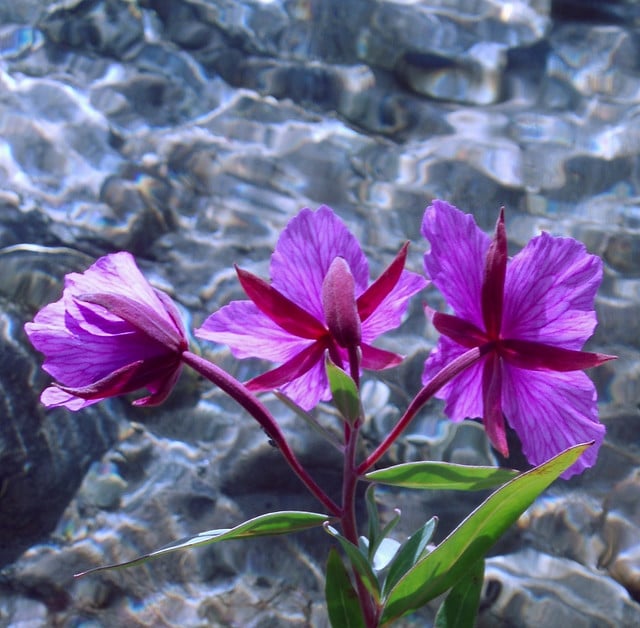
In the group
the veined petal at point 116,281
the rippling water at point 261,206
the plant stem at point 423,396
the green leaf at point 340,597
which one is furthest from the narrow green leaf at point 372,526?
the rippling water at point 261,206

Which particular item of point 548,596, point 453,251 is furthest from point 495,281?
point 548,596

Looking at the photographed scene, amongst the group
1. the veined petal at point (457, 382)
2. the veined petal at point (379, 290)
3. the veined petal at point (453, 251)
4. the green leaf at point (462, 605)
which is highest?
the veined petal at point (453, 251)

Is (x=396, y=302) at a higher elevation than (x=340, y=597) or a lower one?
higher

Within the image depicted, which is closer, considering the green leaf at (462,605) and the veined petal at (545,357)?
the veined petal at (545,357)

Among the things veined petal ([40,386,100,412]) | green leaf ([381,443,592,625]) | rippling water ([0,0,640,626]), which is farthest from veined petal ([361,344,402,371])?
rippling water ([0,0,640,626])

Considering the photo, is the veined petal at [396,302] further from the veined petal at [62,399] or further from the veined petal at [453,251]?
the veined petal at [62,399]

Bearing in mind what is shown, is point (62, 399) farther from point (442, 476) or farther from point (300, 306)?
point (442, 476)

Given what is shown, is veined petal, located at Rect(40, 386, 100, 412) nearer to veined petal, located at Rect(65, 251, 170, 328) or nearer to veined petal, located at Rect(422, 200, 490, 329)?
veined petal, located at Rect(65, 251, 170, 328)
